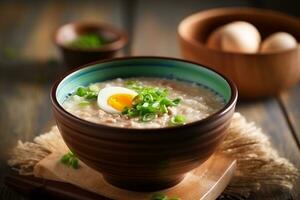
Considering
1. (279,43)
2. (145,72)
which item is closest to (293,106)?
(279,43)

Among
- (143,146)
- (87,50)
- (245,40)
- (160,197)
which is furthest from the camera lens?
(87,50)

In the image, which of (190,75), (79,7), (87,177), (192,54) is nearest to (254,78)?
(192,54)

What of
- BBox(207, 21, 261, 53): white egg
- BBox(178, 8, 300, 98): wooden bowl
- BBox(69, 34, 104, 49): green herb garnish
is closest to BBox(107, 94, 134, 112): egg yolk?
BBox(178, 8, 300, 98): wooden bowl

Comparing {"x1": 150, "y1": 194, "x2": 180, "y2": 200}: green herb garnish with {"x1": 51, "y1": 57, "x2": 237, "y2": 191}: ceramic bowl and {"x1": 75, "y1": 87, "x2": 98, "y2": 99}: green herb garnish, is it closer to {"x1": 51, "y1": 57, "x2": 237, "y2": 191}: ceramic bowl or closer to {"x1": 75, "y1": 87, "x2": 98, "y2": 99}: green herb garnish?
{"x1": 51, "y1": 57, "x2": 237, "y2": 191}: ceramic bowl

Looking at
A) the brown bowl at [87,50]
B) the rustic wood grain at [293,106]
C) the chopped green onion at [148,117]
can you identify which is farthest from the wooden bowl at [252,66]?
the chopped green onion at [148,117]

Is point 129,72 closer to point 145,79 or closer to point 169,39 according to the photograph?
point 145,79

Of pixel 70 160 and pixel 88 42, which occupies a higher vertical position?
pixel 70 160

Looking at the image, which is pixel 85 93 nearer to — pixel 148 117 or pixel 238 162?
pixel 148 117
